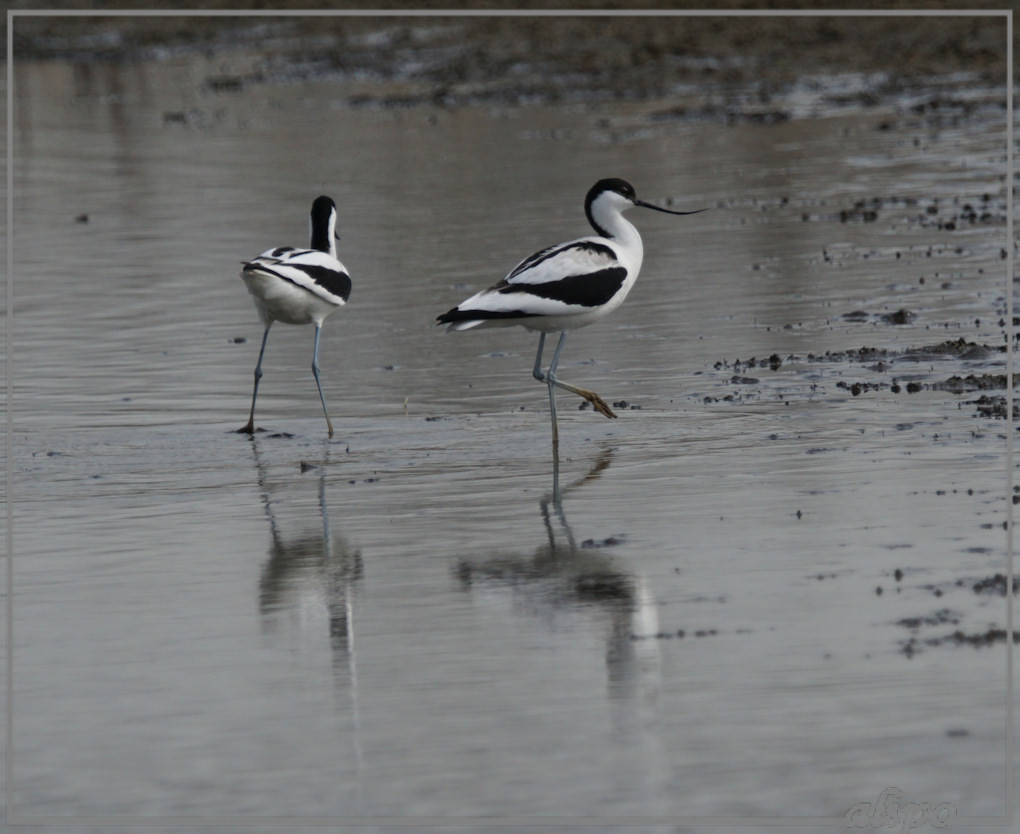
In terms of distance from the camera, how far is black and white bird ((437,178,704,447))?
9625 mm

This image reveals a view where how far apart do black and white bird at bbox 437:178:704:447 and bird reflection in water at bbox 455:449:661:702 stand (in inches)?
76.4

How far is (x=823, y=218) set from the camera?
689 inches

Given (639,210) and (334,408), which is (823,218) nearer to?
(639,210)

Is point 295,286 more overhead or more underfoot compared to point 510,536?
more overhead

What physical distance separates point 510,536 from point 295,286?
11.2 feet

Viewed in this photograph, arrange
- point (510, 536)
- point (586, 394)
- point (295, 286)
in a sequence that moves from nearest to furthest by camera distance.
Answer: point (510, 536) < point (586, 394) < point (295, 286)

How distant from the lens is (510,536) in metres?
7.59

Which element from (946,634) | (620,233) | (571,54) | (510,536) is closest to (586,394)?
(620,233)

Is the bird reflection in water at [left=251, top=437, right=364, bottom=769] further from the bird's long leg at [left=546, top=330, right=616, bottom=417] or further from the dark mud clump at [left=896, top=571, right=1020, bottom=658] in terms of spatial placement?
the bird's long leg at [left=546, top=330, right=616, bottom=417]

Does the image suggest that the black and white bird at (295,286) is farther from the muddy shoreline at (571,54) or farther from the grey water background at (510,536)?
the muddy shoreline at (571,54)

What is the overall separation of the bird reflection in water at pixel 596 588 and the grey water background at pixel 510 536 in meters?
0.02

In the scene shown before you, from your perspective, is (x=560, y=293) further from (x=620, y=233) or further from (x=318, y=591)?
(x=318, y=591)

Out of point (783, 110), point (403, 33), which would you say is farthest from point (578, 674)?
point (403, 33)

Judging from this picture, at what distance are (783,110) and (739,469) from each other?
63.7ft
